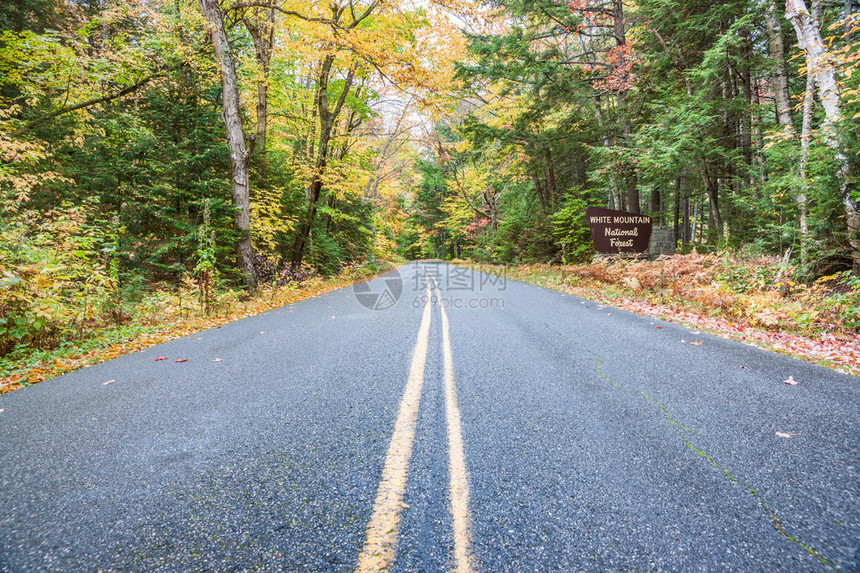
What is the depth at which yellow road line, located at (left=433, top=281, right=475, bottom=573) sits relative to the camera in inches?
50.0

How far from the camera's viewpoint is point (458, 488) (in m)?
1.66

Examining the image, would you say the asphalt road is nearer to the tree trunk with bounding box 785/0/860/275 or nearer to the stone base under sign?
the tree trunk with bounding box 785/0/860/275

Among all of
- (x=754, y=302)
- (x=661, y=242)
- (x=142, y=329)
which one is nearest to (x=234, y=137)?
(x=142, y=329)

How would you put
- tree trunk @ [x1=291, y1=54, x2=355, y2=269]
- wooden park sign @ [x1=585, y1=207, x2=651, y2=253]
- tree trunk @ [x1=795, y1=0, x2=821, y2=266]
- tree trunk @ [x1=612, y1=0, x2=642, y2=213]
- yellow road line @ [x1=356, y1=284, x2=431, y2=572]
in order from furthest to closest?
tree trunk @ [x1=291, y1=54, x2=355, y2=269] → tree trunk @ [x1=612, y1=0, x2=642, y2=213] → wooden park sign @ [x1=585, y1=207, x2=651, y2=253] → tree trunk @ [x1=795, y1=0, x2=821, y2=266] → yellow road line @ [x1=356, y1=284, x2=431, y2=572]

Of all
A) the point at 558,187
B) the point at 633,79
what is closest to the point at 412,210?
the point at 558,187

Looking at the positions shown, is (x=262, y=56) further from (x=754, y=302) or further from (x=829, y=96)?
(x=754, y=302)

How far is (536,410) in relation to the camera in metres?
2.52

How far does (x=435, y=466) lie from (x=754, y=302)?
6.71 metres

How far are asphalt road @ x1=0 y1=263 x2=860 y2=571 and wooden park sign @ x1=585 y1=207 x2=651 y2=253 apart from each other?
7688mm

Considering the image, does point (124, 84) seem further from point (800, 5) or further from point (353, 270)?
point (800, 5)

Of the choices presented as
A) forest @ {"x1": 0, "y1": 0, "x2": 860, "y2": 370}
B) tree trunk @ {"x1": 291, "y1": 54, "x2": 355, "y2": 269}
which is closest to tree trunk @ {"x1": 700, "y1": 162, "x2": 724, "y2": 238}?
forest @ {"x1": 0, "y1": 0, "x2": 860, "y2": 370}

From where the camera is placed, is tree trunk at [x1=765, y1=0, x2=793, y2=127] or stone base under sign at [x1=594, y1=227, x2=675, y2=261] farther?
stone base under sign at [x1=594, y1=227, x2=675, y2=261]

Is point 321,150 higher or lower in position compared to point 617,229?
higher

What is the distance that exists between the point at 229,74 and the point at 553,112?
1224cm
